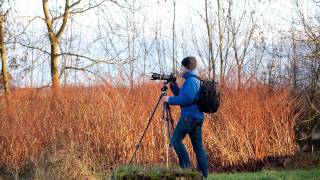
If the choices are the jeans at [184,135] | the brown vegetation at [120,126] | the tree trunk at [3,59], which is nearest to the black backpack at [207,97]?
the jeans at [184,135]

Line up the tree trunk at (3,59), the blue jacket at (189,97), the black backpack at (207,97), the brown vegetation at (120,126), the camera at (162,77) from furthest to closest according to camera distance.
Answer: the tree trunk at (3,59) → the brown vegetation at (120,126) → the camera at (162,77) → the black backpack at (207,97) → the blue jacket at (189,97)

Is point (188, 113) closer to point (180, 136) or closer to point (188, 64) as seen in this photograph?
point (180, 136)

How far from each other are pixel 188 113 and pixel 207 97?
0.41 metres

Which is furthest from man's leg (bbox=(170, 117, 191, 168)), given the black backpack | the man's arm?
the man's arm

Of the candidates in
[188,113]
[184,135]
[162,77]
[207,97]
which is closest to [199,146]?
[184,135]

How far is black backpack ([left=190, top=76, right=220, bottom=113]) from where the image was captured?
26.2 feet

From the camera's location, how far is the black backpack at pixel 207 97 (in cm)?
797

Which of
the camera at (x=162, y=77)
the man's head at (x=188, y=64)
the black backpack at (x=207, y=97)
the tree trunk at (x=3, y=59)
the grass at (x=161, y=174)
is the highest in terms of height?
the tree trunk at (x=3, y=59)

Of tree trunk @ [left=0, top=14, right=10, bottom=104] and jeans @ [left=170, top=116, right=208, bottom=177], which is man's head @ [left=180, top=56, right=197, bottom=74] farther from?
tree trunk @ [left=0, top=14, right=10, bottom=104]

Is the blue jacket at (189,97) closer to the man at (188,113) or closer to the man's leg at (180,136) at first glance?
the man at (188,113)

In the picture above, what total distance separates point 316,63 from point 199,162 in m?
7.99

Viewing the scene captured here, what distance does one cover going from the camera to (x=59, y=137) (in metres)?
12.8

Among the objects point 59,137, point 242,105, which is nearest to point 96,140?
point 59,137

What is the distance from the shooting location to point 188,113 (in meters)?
8.09
